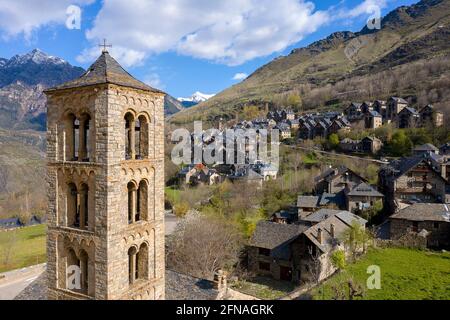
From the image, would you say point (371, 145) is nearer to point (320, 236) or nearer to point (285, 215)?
point (285, 215)

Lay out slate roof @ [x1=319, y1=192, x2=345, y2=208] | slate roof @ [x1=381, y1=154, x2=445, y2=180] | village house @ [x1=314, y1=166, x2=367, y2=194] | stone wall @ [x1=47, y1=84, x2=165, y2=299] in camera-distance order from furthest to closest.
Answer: village house @ [x1=314, y1=166, x2=367, y2=194] → slate roof @ [x1=319, y1=192, x2=345, y2=208] → slate roof @ [x1=381, y1=154, x2=445, y2=180] → stone wall @ [x1=47, y1=84, x2=165, y2=299]

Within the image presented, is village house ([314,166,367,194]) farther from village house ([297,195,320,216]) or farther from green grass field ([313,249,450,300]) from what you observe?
green grass field ([313,249,450,300])

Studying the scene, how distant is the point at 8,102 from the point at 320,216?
21218 centimetres

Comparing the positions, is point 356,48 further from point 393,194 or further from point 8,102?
point 8,102

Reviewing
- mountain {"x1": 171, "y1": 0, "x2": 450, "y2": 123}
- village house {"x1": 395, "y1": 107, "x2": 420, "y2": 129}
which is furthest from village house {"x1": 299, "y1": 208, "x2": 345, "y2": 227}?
mountain {"x1": 171, "y1": 0, "x2": 450, "y2": 123}

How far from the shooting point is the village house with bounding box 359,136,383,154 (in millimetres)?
56562

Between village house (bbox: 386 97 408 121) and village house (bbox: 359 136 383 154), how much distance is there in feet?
56.0

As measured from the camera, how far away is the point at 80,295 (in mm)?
11891

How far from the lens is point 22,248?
45.4 m

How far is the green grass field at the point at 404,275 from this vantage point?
20.4 m

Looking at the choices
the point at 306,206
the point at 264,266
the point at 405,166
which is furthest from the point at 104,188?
the point at 405,166

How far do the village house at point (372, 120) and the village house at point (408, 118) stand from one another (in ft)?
11.2

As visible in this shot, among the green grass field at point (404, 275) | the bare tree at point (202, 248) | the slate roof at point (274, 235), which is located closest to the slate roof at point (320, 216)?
the slate roof at point (274, 235)

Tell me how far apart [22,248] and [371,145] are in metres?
53.4
